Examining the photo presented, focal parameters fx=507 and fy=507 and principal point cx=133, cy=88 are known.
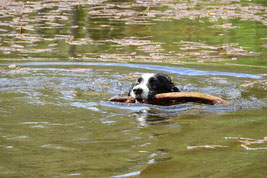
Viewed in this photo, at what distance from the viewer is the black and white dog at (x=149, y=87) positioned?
7.57m

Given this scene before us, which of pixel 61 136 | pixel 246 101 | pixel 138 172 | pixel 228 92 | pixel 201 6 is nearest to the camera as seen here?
pixel 138 172

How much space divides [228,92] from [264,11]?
39.4ft

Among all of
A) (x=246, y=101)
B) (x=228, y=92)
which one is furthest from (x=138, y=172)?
(x=228, y=92)

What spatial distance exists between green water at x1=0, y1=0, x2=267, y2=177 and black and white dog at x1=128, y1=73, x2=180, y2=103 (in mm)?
167

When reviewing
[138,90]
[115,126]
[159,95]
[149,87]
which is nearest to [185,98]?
[159,95]

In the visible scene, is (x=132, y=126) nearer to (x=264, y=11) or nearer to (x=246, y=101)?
(x=246, y=101)

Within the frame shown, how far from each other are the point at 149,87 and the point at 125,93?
89cm

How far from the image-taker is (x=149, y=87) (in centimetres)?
789

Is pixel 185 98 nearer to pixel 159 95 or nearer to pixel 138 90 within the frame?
pixel 159 95

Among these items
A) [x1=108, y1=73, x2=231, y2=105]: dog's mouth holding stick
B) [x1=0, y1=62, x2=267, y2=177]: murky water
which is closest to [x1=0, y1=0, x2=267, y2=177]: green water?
[x1=0, y1=62, x2=267, y2=177]: murky water

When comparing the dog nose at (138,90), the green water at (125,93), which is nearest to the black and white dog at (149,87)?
the dog nose at (138,90)

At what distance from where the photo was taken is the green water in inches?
180

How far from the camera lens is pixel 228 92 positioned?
28.3 ft

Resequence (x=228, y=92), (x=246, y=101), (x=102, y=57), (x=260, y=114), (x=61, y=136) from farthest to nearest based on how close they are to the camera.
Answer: (x=102, y=57) < (x=228, y=92) < (x=246, y=101) < (x=260, y=114) < (x=61, y=136)
